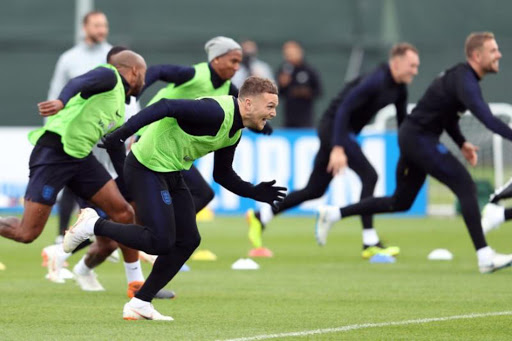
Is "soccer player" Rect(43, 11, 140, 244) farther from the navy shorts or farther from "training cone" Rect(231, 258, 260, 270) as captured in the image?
the navy shorts

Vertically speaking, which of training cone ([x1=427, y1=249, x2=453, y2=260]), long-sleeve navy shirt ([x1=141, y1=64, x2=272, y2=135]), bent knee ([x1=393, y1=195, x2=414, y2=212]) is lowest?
training cone ([x1=427, y1=249, x2=453, y2=260])

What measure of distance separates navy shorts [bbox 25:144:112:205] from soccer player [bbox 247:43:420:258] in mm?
3543

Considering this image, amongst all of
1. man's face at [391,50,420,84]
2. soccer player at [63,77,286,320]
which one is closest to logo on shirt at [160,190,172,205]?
soccer player at [63,77,286,320]

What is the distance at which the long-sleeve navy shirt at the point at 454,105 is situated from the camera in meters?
11.8

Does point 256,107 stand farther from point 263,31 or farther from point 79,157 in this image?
point 263,31

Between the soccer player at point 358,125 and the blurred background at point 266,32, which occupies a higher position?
the soccer player at point 358,125

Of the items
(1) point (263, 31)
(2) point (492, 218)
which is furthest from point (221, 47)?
(1) point (263, 31)

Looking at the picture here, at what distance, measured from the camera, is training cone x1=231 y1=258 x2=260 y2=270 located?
1310 cm

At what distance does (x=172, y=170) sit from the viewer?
8.98 meters

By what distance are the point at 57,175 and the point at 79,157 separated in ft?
0.77

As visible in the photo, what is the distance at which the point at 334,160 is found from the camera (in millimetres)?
13469

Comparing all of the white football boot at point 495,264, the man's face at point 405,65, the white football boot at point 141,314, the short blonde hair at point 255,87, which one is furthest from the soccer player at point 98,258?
the man's face at point 405,65

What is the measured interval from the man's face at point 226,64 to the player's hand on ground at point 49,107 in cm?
293

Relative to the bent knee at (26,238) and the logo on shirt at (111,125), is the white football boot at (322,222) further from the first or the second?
the bent knee at (26,238)
